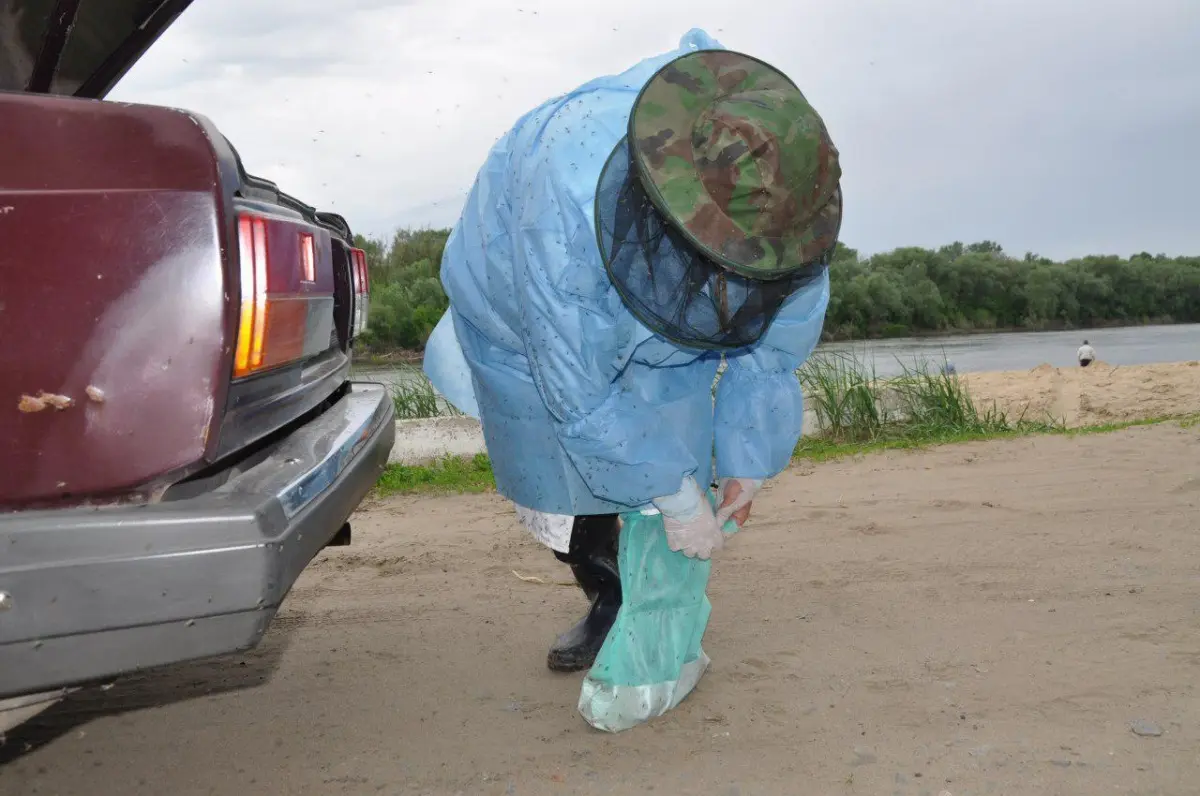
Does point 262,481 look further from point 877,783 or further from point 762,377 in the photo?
point 877,783

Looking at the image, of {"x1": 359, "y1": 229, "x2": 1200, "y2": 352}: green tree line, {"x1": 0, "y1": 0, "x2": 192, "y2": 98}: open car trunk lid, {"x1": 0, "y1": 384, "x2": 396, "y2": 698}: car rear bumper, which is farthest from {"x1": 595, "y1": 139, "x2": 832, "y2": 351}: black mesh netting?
{"x1": 359, "y1": 229, "x2": 1200, "y2": 352}: green tree line

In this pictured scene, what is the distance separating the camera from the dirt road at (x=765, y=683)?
8.50 ft

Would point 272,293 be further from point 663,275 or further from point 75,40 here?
point 75,40

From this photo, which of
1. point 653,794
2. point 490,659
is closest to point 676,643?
point 653,794

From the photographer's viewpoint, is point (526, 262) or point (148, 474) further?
point (526, 262)

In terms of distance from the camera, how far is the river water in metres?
13.4

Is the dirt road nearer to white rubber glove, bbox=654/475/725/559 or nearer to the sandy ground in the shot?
white rubber glove, bbox=654/475/725/559

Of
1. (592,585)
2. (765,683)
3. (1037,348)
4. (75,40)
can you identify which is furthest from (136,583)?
(1037,348)

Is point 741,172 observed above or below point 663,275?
above

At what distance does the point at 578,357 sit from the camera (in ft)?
7.99

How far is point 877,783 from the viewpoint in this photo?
2.48 m

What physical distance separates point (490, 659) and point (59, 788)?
1313 millimetres

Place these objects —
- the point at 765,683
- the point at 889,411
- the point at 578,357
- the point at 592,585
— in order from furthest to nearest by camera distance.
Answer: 1. the point at 889,411
2. the point at 592,585
3. the point at 765,683
4. the point at 578,357

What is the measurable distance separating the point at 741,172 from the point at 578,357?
1.93 ft
